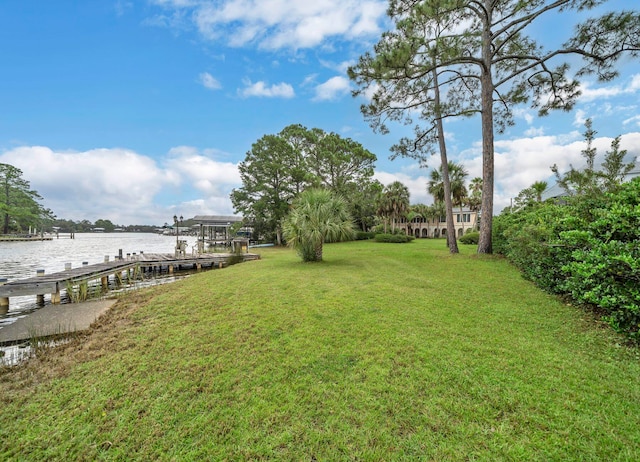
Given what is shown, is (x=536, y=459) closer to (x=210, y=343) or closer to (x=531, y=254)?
(x=210, y=343)

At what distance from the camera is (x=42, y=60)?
942 cm

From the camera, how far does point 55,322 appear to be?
5176 millimetres

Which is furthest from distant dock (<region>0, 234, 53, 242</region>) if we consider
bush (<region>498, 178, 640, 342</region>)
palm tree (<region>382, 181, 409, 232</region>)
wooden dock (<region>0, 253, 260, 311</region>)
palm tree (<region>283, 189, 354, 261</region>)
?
bush (<region>498, 178, 640, 342</region>)

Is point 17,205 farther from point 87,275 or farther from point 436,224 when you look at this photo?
point 436,224

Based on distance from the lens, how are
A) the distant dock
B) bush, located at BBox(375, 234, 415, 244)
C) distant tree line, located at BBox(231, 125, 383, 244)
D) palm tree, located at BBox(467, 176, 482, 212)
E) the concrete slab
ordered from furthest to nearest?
the distant dock, palm tree, located at BBox(467, 176, 482, 212), distant tree line, located at BBox(231, 125, 383, 244), bush, located at BBox(375, 234, 415, 244), the concrete slab

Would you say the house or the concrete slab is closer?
the concrete slab

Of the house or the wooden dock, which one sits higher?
the house

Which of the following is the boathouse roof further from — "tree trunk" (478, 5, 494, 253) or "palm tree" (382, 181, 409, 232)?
"tree trunk" (478, 5, 494, 253)

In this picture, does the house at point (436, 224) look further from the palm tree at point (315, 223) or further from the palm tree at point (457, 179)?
the palm tree at point (315, 223)

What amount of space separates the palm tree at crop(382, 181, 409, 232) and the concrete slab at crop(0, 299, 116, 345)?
27.2 meters

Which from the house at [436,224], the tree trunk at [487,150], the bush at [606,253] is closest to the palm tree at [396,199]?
the house at [436,224]

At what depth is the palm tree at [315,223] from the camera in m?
10.5

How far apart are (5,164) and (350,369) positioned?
238 ft

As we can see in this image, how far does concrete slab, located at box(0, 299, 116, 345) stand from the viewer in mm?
4609
